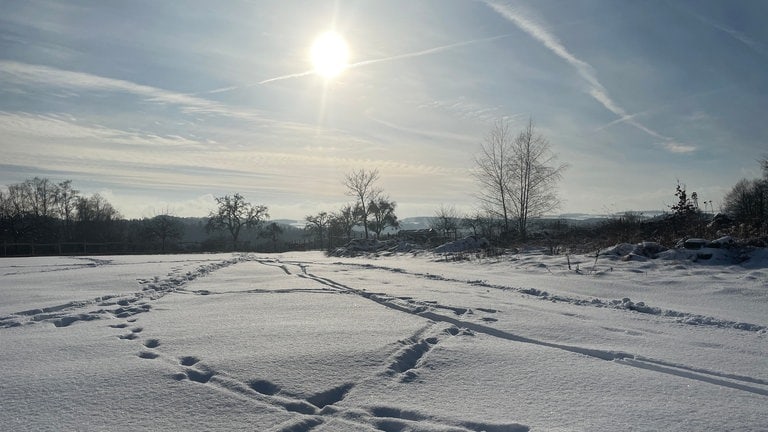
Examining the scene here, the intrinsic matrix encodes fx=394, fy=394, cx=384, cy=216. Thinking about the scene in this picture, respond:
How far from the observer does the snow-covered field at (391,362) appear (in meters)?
1.90

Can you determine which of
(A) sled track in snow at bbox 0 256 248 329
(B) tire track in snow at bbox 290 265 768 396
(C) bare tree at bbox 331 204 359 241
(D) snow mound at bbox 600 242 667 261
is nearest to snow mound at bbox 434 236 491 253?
(D) snow mound at bbox 600 242 667 261

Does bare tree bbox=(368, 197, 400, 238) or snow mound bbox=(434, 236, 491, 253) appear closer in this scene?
snow mound bbox=(434, 236, 491, 253)

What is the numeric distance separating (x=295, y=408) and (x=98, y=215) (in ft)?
231

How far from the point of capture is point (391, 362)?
2.65 m

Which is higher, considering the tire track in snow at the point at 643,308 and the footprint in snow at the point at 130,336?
the footprint in snow at the point at 130,336

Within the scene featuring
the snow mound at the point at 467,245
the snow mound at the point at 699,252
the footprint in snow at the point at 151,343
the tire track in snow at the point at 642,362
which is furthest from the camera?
the snow mound at the point at 467,245

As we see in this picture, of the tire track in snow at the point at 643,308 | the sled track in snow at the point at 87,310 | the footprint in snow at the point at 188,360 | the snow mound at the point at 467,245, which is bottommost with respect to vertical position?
the tire track in snow at the point at 643,308

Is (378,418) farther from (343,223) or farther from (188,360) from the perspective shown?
(343,223)

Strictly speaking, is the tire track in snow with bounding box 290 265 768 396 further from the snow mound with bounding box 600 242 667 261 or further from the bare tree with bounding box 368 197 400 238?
the bare tree with bounding box 368 197 400 238

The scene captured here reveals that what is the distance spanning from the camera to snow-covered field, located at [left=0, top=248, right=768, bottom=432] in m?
1.90

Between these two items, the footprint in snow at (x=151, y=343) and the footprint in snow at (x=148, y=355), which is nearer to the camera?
the footprint in snow at (x=148, y=355)

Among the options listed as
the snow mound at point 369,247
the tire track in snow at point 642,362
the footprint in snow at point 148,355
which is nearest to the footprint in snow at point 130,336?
the footprint in snow at point 148,355

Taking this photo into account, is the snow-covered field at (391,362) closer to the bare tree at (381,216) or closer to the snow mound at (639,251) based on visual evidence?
the snow mound at (639,251)

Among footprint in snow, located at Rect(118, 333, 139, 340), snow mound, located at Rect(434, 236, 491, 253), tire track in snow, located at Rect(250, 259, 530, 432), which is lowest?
tire track in snow, located at Rect(250, 259, 530, 432)
